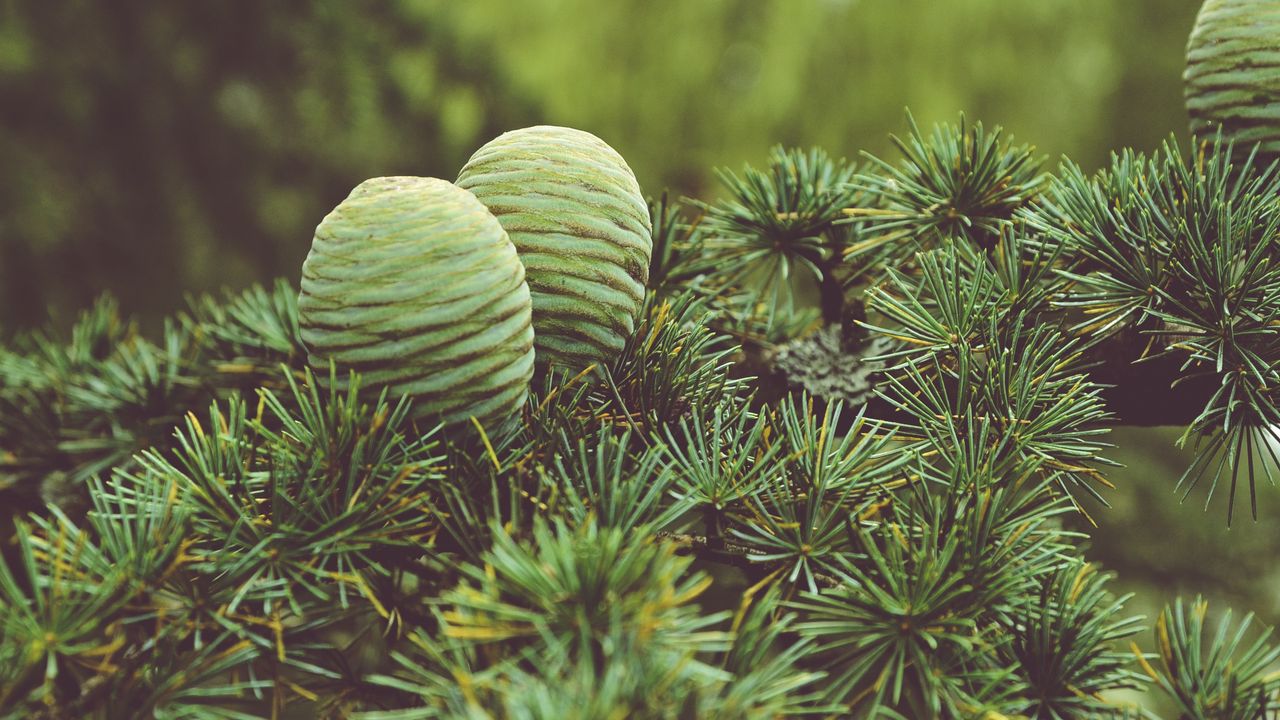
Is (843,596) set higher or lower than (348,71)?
lower

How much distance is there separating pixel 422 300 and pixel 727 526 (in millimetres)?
187

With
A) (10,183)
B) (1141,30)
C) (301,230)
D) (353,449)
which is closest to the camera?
(353,449)

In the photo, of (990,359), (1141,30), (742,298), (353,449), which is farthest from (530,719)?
(1141,30)

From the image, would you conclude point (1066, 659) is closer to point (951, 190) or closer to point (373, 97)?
point (951, 190)

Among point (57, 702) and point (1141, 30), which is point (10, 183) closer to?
point (57, 702)

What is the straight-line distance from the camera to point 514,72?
1.54 meters

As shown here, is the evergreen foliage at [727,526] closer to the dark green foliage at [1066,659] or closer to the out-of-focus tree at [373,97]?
the dark green foliage at [1066,659]

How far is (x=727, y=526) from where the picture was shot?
1.49 ft

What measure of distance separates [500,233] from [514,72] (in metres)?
1.17

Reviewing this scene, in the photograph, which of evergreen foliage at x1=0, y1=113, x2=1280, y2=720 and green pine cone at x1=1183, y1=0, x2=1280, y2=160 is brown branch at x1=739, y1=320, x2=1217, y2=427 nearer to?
evergreen foliage at x1=0, y1=113, x2=1280, y2=720

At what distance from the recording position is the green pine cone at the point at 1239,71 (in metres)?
0.57

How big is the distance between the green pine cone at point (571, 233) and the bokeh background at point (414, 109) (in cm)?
83

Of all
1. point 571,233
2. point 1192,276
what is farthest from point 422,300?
point 1192,276

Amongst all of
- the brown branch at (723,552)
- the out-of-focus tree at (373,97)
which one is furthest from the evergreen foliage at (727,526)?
the out-of-focus tree at (373,97)
